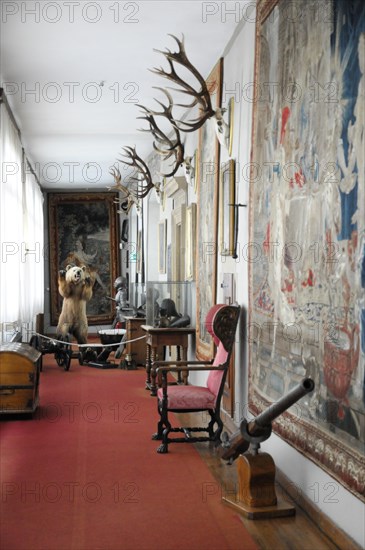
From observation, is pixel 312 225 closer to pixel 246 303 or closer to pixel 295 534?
pixel 295 534

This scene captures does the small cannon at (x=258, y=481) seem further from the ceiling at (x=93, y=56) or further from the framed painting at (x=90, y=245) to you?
the framed painting at (x=90, y=245)

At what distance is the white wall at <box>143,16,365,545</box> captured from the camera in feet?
14.7

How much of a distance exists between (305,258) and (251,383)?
2.08 meters

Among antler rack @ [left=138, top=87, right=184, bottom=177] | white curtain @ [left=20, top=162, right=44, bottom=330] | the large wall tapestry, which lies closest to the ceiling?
antler rack @ [left=138, top=87, right=184, bottom=177]

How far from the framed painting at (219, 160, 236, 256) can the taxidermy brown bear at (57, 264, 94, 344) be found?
6939mm

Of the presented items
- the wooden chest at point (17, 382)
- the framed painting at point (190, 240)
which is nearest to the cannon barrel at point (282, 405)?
the wooden chest at point (17, 382)

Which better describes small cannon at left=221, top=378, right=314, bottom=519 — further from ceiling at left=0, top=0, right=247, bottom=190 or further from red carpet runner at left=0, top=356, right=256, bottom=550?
ceiling at left=0, top=0, right=247, bottom=190

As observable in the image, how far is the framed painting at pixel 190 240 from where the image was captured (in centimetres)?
1087

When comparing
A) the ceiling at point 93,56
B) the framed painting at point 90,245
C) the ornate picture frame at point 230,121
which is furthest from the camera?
the framed painting at point 90,245

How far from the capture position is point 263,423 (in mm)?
5141

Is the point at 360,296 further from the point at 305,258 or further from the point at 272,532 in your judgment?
the point at 272,532

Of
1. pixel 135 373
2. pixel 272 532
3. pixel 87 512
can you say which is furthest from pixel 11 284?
pixel 272 532

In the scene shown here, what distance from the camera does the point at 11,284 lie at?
446 inches

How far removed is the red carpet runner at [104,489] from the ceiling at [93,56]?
4408mm
